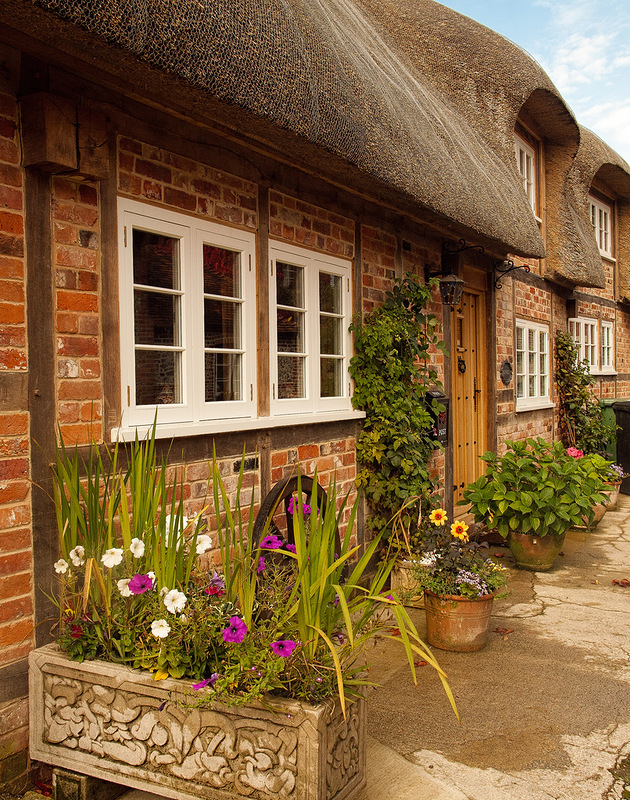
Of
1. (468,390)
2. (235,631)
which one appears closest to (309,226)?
(235,631)

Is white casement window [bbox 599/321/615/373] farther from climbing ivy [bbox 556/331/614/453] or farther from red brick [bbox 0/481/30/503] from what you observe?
red brick [bbox 0/481/30/503]

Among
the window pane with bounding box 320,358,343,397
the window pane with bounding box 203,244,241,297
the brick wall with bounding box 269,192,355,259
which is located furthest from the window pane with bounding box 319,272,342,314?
the window pane with bounding box 203,244,241,297

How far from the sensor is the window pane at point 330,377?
449 cm

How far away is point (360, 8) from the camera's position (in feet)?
21.2

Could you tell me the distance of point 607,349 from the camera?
40.7ft

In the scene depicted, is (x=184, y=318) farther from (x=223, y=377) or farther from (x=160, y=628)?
(x=160, y=628)

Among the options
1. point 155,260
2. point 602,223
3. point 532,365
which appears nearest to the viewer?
point 155,260

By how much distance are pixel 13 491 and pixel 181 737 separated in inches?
40.4

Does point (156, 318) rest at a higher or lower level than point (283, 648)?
higher

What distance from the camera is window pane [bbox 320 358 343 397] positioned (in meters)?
4.49

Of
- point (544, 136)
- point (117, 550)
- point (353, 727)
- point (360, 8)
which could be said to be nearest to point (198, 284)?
point (117, 550)

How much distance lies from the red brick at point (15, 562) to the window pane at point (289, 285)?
2.05 m

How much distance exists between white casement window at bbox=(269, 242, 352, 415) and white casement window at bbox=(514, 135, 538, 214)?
455 centimetres

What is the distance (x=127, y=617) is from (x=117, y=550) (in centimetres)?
28
